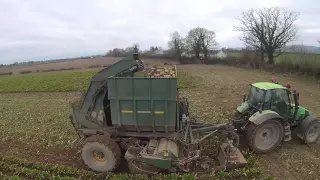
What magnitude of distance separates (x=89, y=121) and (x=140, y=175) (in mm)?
2437

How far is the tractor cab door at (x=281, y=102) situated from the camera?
11000 millimetres

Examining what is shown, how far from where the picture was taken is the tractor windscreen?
11.2 meters

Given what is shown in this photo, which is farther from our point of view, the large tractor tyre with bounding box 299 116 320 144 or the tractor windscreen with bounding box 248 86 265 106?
the large tractor tyre with bounding box 299 116 320 144

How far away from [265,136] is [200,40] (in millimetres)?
57020

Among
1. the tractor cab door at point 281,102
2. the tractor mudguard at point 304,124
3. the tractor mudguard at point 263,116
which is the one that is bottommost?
the tractor mudguard at point 304,124

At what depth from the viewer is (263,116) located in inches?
411

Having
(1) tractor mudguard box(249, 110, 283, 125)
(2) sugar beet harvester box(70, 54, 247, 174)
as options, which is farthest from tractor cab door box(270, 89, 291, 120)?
(2) sugar beet harvester box(70, 54, 247, 174)

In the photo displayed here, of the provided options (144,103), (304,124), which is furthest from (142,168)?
(304,124)

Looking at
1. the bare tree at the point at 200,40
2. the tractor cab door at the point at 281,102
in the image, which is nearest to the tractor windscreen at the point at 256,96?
the tractor cab door at the point at 281,102

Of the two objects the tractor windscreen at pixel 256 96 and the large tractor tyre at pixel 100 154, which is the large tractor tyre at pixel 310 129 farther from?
the large tractor tyre at pixel 100 154

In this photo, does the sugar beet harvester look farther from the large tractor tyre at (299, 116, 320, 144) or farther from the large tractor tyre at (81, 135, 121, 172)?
the large tractor tyre at (299, 116, 320, 144)

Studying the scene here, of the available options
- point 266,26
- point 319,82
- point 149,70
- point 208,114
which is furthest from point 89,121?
point 266,26

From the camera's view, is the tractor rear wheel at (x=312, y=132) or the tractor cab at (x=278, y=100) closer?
the tractor cab at (x=278, y=100)

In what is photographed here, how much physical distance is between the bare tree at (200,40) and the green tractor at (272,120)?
165 ft
